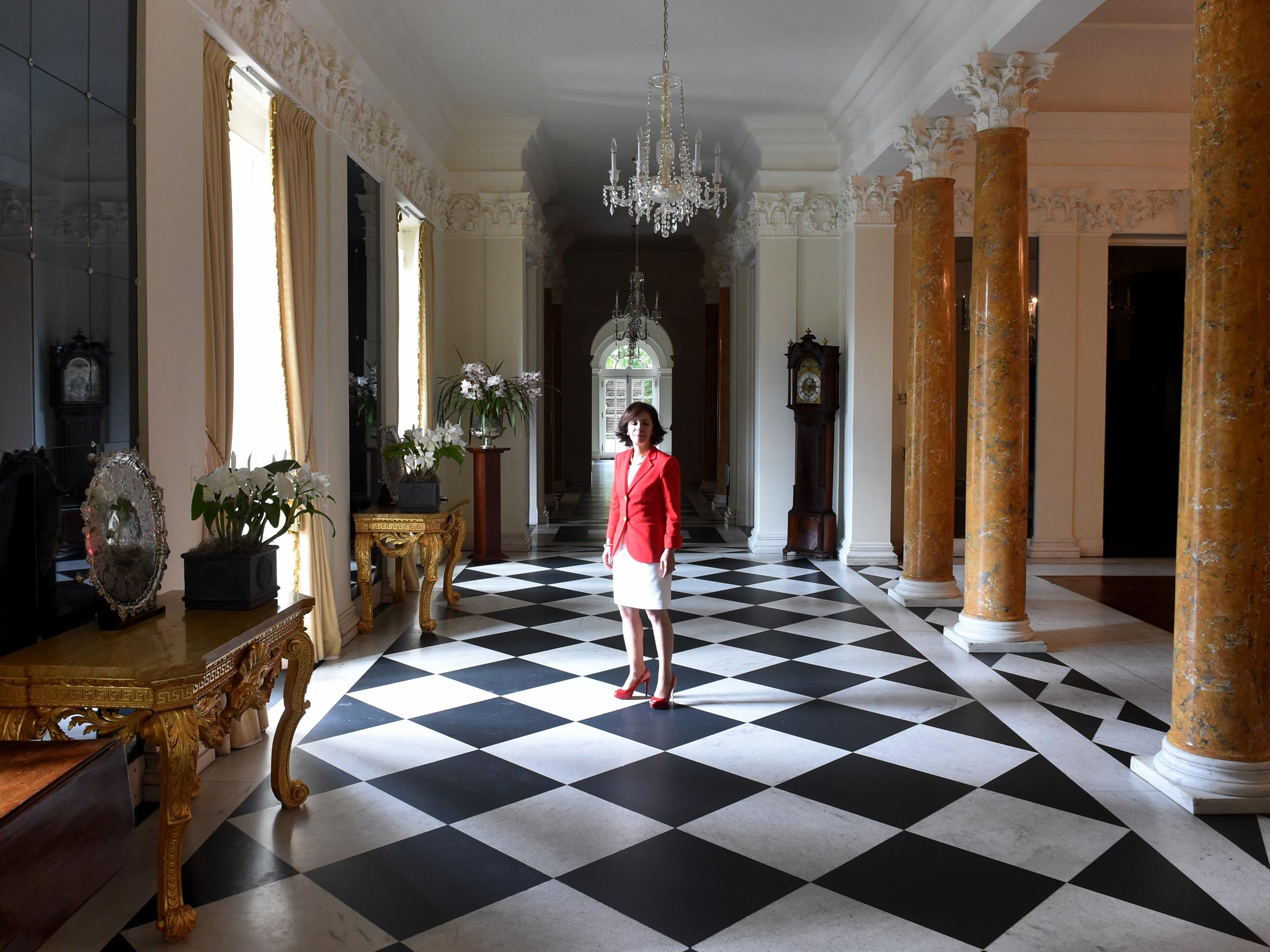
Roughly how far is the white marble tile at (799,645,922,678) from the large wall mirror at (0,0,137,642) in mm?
4530

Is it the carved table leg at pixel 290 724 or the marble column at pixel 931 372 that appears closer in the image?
the carved table leg at pixel 290 724

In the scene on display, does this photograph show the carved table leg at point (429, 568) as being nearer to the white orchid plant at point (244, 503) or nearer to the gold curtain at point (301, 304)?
the gold curtain at point (301, 304)

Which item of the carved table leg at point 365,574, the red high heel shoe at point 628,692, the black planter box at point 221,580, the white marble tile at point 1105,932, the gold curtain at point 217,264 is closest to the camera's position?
the white marble tile at point 1105,932

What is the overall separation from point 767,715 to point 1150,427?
31.7 feet

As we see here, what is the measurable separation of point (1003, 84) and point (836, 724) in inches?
181

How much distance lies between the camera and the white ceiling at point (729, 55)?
773 centimetres

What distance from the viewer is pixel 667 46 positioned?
29.8 ft

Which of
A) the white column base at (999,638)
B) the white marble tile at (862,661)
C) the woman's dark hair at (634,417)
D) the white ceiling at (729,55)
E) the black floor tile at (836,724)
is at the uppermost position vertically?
the white ceiling at (729,55)

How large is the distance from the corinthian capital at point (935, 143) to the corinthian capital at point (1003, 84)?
4.35 ft

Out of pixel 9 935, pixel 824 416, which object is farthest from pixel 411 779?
pixel 824 416

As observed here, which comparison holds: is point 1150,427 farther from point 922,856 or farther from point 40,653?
point 40,653

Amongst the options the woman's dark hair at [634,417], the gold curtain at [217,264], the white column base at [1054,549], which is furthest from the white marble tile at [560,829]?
the white column base at [1054,549]

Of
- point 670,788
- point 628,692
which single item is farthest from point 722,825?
point 628,692

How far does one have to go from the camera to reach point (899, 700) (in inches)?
230
